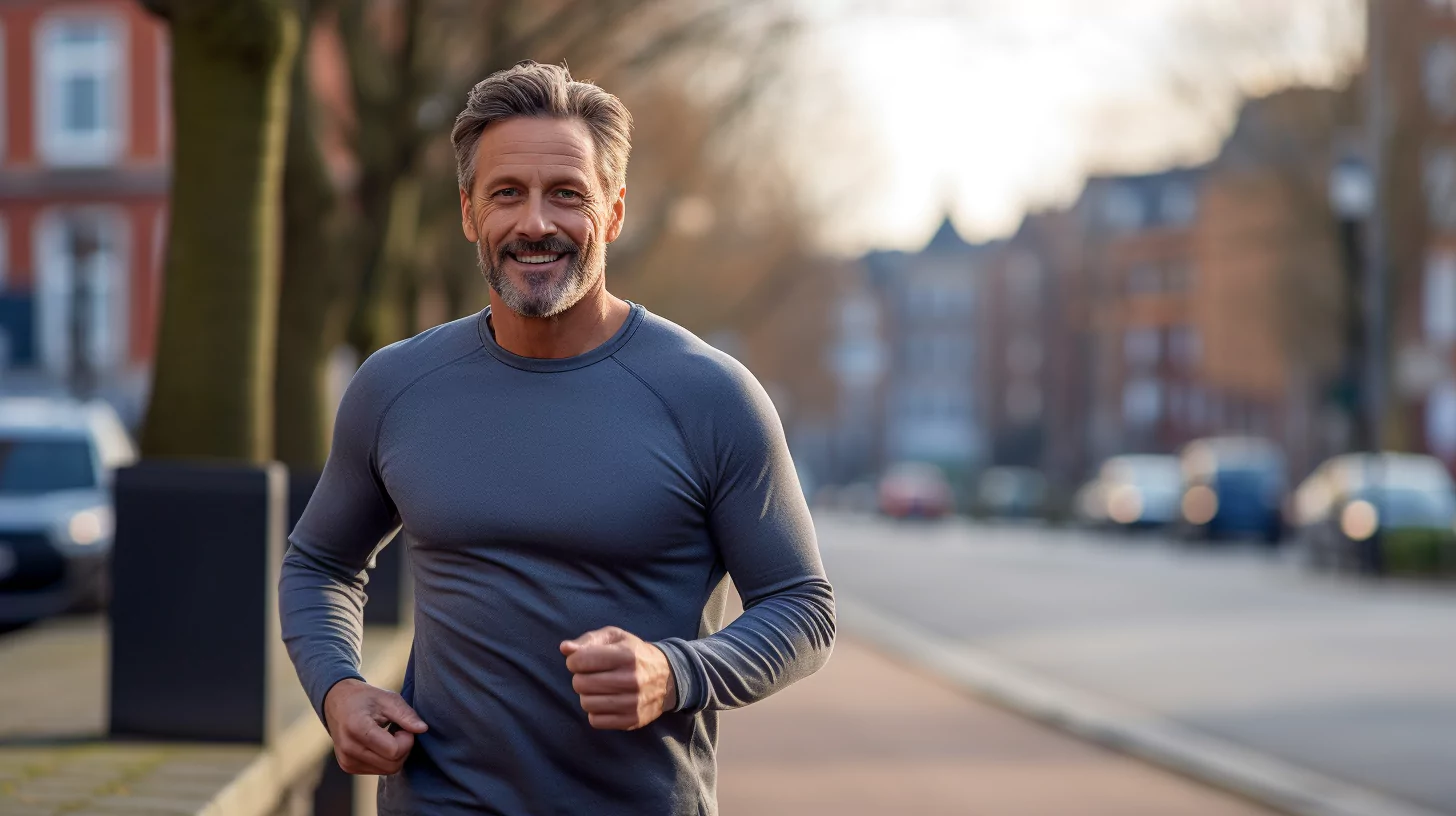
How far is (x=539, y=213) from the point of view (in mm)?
2910

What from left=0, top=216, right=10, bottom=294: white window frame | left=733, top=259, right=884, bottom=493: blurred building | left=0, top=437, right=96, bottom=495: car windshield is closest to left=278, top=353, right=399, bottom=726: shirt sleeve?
left=733, top=259, right=884, bottom=493: blurred building

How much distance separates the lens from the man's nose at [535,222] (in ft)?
9.53

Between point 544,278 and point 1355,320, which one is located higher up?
point 544,278

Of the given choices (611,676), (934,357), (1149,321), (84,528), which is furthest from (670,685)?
(934,357)

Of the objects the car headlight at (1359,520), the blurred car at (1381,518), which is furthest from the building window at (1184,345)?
the car headlight at (1359,520)

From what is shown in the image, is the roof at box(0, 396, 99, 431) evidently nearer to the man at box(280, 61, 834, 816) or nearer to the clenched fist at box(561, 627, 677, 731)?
the man at box(280, 61, 834, 816)

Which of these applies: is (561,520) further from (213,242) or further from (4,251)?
(4,251)

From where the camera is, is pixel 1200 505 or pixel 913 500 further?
pixel 913 500

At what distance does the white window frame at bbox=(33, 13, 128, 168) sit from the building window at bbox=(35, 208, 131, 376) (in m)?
1.07

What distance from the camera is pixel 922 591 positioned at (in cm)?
→ 2495

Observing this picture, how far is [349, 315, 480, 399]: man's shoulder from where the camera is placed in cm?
307

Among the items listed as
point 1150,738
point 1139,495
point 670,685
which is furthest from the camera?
point 1139,495

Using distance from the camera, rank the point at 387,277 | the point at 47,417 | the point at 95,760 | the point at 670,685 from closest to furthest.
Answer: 1. the point at 670,685
2. the point at 95,760
3. the point at 387,277
4. the point at 47,417

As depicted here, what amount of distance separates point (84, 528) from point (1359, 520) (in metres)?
18.0
